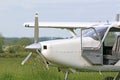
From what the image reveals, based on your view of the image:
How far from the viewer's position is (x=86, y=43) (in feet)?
41.6

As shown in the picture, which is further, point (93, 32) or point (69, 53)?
point (93, 32)

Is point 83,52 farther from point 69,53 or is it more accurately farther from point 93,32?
point 93,32

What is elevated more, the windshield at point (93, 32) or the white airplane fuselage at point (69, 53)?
the windshield at point (93, 32)

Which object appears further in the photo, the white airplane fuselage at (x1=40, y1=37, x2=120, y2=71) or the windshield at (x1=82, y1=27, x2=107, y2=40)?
the windshield at (x1=82, y1=27, x2=107, y2=40)

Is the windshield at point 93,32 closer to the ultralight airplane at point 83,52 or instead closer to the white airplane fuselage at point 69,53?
the ultralight airplane at point 83,52

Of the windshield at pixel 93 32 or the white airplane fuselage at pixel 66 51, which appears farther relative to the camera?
the windshield at pixel 93 32

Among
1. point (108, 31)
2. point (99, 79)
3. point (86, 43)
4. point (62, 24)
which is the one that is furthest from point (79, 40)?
point (62, 24)

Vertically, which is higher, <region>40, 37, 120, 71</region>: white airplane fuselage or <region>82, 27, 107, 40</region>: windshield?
<region>82, 27, 107, 40</region>: windshield

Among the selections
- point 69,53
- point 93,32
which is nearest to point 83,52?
point 69,53

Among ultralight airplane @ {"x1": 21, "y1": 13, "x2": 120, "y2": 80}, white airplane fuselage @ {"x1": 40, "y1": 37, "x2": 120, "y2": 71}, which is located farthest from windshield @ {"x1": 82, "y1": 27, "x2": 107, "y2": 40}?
white airplane fuselage @ {"x1": 40, "y1": 37, "x2": 120, "y2": 71}

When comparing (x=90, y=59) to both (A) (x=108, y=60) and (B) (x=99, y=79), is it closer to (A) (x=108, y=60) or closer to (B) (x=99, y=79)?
(A) (x=108, y=60)

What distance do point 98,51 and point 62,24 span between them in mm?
9021

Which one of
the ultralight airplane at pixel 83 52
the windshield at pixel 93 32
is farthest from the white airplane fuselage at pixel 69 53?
the windshield at pixel 93 32

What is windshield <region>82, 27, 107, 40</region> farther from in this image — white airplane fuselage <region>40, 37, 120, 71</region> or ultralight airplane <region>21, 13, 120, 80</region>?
white airplane fuselage <region>40, 37, 120, 71</region>
